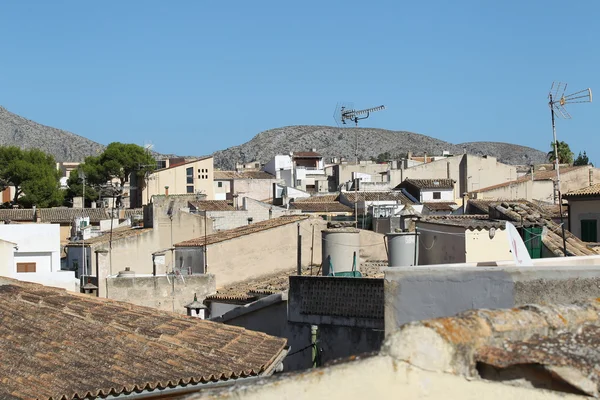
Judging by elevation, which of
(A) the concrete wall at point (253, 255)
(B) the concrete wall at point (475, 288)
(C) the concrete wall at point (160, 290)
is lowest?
(C) the concrete wall at point (160, 290)

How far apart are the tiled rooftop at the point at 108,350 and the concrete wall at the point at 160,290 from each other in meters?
10.5

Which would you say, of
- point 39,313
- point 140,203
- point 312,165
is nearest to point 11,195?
point 140,203

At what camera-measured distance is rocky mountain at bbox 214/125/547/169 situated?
167 metres

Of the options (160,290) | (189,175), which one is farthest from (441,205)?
(160,290)

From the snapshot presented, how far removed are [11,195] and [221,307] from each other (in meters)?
66.7

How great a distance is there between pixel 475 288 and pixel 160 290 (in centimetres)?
1739

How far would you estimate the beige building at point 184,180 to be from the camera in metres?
66.4

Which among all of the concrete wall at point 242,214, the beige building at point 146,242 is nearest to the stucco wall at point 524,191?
the concrete wall at point 242,214

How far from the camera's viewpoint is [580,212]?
2806cm

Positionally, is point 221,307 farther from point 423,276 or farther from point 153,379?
point 423,276

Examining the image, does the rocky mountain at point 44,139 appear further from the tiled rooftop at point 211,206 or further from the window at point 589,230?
the window at point 589,230

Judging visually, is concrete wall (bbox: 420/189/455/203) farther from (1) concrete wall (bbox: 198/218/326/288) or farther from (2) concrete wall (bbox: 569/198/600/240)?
(1) concrete wall (bbox: 198/218/326/288)

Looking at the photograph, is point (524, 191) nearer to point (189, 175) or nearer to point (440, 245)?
point (189, 175)

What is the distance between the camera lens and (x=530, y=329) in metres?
3.84
